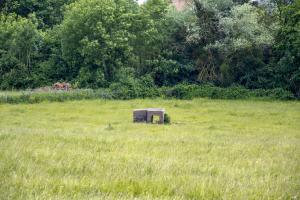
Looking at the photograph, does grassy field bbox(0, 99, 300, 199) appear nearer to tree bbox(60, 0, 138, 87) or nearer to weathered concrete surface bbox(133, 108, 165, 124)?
weathered concrete surface bbox(133, 108, 165, 124)

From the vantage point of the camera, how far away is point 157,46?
131 feet

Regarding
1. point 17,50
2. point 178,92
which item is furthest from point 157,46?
point 17,50

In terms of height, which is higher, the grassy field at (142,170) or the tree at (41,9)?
the tree at (41,9)

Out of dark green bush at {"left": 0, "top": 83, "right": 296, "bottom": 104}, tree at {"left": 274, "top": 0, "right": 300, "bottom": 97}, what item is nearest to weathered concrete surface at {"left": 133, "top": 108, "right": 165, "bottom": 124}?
dark green bush at {"left": 0, "top": 83, "right": 296, "bottom": 104}

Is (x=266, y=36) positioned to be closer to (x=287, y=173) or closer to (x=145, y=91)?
(x=145, y=91)

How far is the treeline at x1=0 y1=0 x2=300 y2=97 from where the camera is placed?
37.1 meters

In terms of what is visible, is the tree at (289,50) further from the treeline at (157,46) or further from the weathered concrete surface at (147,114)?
the weathered concrete surface at (147,114)

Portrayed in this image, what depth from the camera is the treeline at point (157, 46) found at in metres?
37.1

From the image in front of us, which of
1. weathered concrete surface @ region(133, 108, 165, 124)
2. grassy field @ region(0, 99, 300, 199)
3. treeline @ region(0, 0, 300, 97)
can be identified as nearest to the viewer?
grassy field @ region(0, 99, 300, 199)

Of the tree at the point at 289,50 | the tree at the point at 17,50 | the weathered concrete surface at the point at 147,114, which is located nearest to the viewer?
the weathered concrete surface at the point at 147,114

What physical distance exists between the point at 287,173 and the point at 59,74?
35.8m

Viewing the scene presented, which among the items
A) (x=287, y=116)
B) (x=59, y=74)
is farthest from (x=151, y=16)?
(x=287, y=116)

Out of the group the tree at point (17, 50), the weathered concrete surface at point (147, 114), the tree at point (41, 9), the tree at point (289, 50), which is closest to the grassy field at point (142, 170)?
the weathered concrete surface at point (147, 114)

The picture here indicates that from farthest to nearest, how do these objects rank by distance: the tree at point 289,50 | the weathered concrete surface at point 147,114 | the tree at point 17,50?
the tree at point 17,50
the tree at point 289,50
the weathered concrete surface at point 147,114
